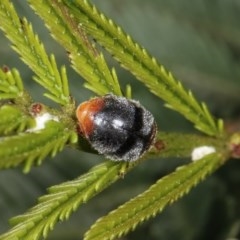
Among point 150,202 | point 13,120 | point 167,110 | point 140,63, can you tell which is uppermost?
point 13,120

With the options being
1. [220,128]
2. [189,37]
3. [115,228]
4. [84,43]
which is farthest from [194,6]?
[115,228]

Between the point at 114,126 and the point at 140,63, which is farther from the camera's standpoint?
the point at 140,63

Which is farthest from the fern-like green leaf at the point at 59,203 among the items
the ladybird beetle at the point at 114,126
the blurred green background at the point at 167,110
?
the blurred green background at the point at 167,110

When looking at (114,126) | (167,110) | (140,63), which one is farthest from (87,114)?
(167,110)

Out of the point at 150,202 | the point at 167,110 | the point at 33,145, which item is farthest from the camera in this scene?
the point at 167,110

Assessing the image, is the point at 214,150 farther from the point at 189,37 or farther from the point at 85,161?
the point at 189,37

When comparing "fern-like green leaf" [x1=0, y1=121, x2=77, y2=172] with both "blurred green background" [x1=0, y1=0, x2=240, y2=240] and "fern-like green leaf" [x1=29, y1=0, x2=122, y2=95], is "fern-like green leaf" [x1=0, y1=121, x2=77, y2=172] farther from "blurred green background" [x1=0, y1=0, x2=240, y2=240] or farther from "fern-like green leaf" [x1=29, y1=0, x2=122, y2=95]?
"blurred green background" [x1=0, y1=0, x2=240, y2=240]

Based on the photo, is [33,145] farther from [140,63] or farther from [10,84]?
[140,63]
